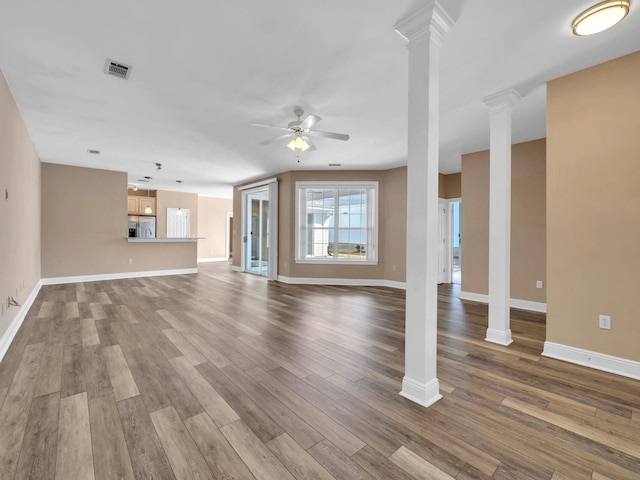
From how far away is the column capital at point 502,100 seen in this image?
3.08 metres

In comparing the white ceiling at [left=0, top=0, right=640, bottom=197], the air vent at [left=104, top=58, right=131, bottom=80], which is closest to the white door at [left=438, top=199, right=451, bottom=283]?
the white ceiling at [left=0, top=0, right=640, bottom=197]

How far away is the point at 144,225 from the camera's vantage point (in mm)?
9414

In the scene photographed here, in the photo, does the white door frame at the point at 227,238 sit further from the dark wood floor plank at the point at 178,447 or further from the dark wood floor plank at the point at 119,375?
the dark wood floor plank at the point at 178,447

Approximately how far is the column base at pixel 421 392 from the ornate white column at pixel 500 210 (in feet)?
5.07

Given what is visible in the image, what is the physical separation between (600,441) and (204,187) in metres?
9.71

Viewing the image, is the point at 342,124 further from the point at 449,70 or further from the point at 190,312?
the point at 190,312

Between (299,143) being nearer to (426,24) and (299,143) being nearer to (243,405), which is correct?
(426,24)

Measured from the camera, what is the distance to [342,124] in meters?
4.05

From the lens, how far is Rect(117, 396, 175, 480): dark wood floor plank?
4.65ft

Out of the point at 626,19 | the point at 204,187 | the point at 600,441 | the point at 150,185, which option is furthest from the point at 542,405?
the point at 150,185

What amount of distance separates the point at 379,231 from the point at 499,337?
154 inches

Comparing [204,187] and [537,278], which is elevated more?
[204,187]

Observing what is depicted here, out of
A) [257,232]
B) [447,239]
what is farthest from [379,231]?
[257,232]

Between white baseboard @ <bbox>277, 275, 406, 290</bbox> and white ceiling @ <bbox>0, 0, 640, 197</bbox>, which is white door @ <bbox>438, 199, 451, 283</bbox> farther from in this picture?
white ceiling @ <bbox>0, 0, 640, 197</bbox>
